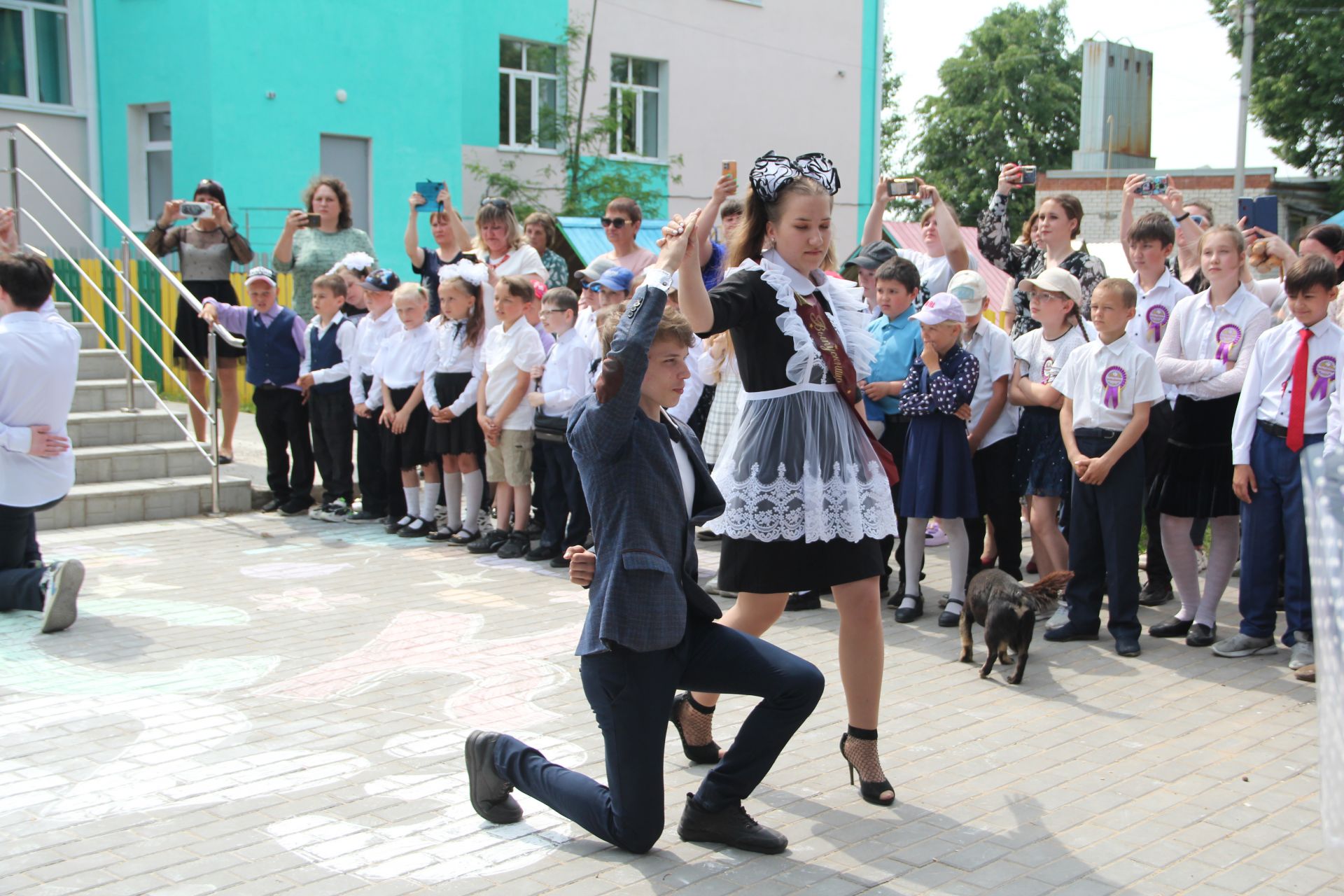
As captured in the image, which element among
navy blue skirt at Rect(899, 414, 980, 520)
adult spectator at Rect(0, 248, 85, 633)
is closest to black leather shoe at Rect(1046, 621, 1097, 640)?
navy blue skirt at Rect(899, 414, 980, 520)

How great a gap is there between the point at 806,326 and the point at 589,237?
12.5 metres

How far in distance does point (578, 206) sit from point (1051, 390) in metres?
19.0

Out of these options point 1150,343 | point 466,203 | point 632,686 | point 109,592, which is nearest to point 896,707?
point 632,686

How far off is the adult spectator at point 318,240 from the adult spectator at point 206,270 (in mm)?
568

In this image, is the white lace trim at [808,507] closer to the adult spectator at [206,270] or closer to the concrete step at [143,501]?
the concrete step at [143,501]

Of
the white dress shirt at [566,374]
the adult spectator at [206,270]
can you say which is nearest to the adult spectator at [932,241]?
the white dress shirt at [566,374]

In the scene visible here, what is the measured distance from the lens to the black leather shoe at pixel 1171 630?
6586mm

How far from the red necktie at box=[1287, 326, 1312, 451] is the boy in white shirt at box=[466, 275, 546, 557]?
15.1ft

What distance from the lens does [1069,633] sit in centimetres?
654

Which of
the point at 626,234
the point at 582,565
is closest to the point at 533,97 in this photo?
the point at 626,234

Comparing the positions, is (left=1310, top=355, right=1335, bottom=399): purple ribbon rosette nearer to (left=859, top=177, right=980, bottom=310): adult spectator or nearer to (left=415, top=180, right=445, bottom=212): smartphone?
(left=859, top=177, right=980, bottom=310): adult spectator

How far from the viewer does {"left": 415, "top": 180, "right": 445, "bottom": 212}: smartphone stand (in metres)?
10.1

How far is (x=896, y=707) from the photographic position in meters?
5.40

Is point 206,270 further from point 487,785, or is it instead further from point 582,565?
point 582,565
